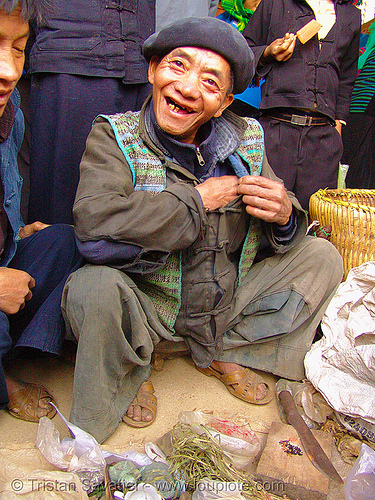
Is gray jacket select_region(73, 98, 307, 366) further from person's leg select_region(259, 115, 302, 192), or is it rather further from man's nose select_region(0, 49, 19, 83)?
person's leg select_region(259, 115, 302, 192)

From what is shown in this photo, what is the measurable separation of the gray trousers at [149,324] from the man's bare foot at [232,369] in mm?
31

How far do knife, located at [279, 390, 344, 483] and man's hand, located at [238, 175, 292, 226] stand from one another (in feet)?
2.73

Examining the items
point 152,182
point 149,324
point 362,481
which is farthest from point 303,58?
point 362,481

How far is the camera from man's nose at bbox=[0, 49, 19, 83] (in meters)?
1.57

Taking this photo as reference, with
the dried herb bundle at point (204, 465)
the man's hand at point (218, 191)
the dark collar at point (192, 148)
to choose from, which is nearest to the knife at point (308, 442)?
the dried herb bundle at point (204, 465)

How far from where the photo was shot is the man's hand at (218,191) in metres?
1.87

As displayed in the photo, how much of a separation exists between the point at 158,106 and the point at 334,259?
44.4 inches

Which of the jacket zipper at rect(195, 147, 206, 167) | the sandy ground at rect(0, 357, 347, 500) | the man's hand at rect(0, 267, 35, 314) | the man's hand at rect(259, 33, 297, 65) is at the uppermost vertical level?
the man's hand at rect(259, 33, 297, 65)

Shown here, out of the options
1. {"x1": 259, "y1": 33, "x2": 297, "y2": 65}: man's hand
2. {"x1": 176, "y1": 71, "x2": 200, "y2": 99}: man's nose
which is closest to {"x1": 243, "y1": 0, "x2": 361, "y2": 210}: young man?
{"x1": 259, "y1": 33, "x2": 297, "y2": 65}: man's hand

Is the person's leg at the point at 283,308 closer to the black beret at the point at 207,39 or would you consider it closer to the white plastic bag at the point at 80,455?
the white plastic bag at the point at 80,455

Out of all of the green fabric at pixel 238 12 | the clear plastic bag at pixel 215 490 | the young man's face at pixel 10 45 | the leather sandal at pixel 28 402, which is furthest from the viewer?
the green fabric at pixel 238 12

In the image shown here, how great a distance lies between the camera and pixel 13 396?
1836 millimetres

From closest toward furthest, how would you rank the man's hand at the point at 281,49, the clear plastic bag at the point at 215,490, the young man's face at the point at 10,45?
the clear plastic bag at the point at 215,490, the young man's face at the point at 10,45, the man's hand at the point at 281,49

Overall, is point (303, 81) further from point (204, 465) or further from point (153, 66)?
point (204, 465)
